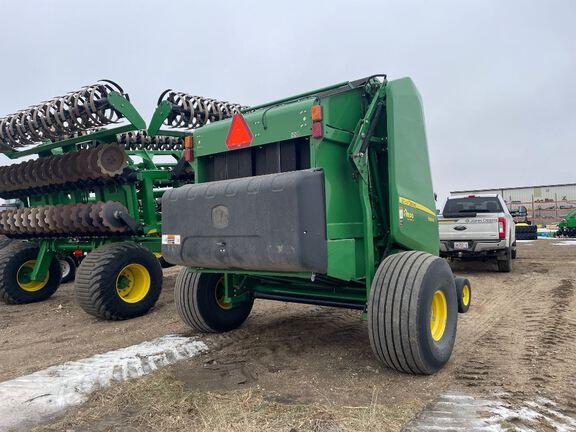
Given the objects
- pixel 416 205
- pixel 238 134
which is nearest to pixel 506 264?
pixel 416 205

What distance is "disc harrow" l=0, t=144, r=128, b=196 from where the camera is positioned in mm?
7172

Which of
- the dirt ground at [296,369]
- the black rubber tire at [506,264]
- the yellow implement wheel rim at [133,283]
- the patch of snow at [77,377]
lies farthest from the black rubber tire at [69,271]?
the black rubber tire at [506,264]

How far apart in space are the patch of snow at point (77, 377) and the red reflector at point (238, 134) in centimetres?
209

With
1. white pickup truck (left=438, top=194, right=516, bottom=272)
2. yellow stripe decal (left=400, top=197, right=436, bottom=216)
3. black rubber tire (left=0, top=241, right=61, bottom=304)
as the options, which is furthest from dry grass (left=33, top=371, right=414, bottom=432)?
white pickup truck (left=438, top=194, right=516, bottom=272)

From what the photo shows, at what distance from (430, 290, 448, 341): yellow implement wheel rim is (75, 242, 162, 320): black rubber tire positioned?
4.22 m

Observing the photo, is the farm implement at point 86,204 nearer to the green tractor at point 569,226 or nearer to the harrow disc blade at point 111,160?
the harrow disc blade at point 111,160

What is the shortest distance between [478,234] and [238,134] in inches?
314

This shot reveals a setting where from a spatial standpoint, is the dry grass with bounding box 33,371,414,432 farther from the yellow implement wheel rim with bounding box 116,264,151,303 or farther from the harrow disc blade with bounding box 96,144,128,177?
the harrow disc blade with bounding box 96,144,128,177

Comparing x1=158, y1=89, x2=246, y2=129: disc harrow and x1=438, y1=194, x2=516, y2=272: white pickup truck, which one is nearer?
x1=158, y1=89, x2=246, y2=129: disc harrow

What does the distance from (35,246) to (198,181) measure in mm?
5472

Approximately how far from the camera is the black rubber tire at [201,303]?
5363 millimetres

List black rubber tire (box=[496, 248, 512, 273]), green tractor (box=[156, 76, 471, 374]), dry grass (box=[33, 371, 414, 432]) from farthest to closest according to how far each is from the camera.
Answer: black rubber tire (box=[496, 248, 512, 273]), green tractor (box=[156, 76, 471, 374]), dry grass (box=[33, 371, 414, 432])

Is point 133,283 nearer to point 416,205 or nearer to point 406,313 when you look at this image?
point 416,205

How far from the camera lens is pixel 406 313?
3.78m
